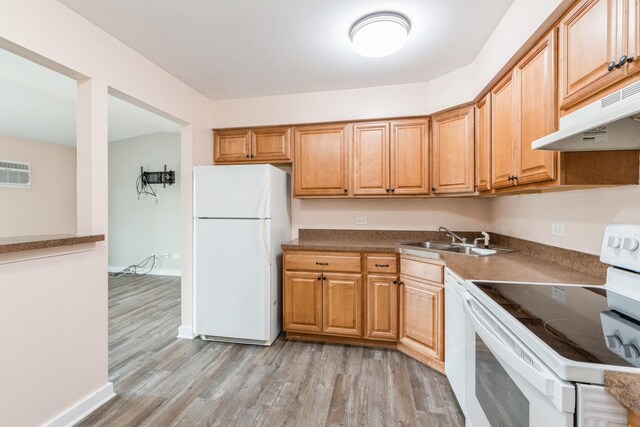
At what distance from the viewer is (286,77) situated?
2.62 metres

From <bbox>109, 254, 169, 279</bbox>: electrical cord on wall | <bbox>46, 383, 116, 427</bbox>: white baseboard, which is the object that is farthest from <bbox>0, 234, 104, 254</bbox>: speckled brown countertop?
<bbox>109, 254, 169, 279</bbox>: electrical cord on wall

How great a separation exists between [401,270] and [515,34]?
1.76 meters

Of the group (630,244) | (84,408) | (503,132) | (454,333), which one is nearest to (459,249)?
(454,333)

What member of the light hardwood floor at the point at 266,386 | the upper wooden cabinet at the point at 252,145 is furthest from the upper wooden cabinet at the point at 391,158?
the light hardwood floor at the point at 266,386

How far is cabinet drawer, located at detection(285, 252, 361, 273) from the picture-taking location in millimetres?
2541

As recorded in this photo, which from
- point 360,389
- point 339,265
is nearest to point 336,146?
point 339,265

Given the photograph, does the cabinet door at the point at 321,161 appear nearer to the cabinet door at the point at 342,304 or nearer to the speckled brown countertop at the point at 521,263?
the speckled brown countertop at the point at 521,263

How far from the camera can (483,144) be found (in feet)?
7.20

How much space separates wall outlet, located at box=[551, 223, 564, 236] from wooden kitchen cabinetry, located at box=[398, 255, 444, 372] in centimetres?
70

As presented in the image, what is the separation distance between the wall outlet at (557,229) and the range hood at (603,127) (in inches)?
25.6

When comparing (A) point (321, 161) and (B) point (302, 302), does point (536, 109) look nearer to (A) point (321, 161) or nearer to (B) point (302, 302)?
(A) point (321, 161)

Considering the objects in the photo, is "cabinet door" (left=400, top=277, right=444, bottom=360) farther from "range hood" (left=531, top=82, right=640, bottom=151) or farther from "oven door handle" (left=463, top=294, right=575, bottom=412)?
"range hood" (left=531, top=82, right=640, bottom=151)

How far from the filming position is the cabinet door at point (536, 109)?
1.40 meters

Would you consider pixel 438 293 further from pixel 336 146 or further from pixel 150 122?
pixel 150 122
